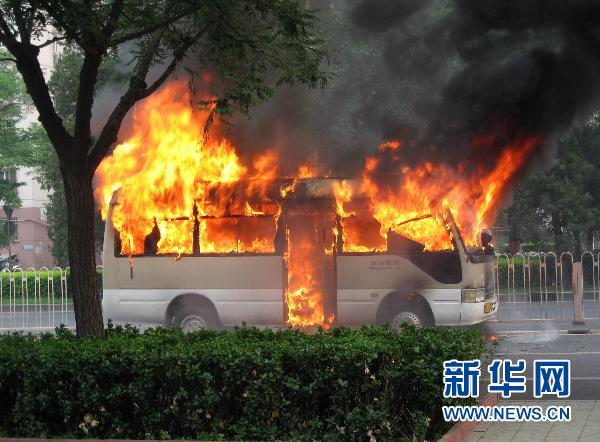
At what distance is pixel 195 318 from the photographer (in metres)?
16.1

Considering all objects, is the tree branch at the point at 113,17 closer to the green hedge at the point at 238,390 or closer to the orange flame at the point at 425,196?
the green hedge at the point at 238,390

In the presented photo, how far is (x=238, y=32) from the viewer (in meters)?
8.90

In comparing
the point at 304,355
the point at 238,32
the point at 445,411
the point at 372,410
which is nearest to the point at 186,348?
the point at 304,355

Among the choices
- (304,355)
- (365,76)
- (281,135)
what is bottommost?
(304,355)

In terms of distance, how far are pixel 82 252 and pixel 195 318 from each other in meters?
7.26

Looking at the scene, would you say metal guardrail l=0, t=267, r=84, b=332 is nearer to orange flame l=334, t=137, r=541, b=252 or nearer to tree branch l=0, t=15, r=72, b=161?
orange flame l=334, t=137, r=541, b=252

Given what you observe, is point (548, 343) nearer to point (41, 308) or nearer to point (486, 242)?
point (486, 242)

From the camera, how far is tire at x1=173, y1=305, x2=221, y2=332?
16.0 m

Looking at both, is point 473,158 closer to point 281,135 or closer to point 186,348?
point 281,135

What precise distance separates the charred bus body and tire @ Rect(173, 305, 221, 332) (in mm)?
18

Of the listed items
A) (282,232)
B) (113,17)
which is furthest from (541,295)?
(113,17)

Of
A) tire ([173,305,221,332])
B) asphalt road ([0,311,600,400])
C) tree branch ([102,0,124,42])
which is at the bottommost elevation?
asphalt road ([0,311,600,400])

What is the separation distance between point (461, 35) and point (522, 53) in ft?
3.21

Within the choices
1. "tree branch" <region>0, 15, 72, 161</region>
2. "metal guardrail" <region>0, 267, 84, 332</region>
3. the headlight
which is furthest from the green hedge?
"metal guardrail" <region>0, 267, 84, 332</region>
